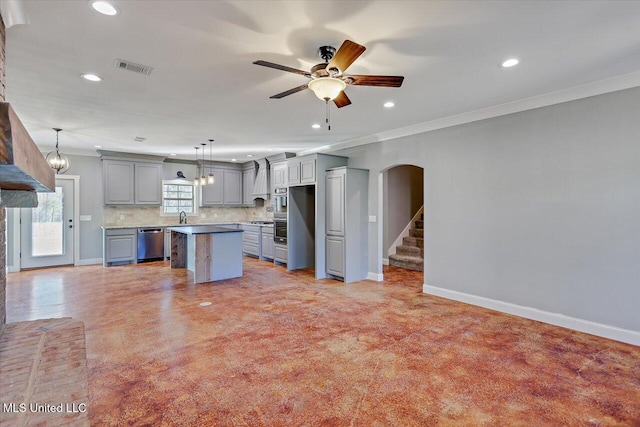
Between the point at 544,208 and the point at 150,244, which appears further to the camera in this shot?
the point at 150,244

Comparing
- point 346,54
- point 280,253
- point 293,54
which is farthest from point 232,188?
point 346,54

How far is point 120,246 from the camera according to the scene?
7316mm

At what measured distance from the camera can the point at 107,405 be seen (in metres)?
2.17

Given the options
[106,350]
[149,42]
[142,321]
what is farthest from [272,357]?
[149,42]

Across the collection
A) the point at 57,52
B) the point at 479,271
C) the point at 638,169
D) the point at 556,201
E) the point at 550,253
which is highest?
the point at 57,52

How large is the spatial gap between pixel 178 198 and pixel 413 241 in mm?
6343

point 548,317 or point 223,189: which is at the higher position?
point 223,189

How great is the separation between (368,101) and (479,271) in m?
2.76

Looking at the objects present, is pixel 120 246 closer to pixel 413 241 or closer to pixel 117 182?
pixel 117 182

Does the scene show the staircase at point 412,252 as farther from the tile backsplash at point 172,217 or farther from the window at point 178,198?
the window at point 178,198

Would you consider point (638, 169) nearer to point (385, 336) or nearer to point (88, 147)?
point (385, 336)

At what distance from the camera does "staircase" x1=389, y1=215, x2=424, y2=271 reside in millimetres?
6914

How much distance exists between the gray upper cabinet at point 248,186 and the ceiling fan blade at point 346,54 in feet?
22.6

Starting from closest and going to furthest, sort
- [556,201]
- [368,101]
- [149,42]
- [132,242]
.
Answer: [149,42], [556,201], [368,101], [132,242]
